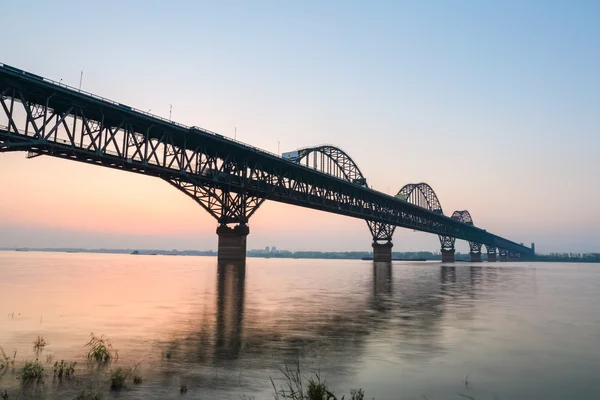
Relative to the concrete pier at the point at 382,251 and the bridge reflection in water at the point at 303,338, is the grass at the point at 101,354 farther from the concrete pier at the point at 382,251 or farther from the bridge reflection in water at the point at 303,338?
the concrete pier at the point at 382,251

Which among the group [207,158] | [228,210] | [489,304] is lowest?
[489,304]

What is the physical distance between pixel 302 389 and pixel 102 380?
4.53 metres

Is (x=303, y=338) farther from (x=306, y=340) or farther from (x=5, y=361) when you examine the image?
(x=5, y=361)

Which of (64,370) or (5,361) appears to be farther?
(5,361)

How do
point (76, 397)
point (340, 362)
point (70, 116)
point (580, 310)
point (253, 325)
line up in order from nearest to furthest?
point (76, 397)
point (340, 362)
point (253, 325)
point (580, 310)
point (70, 116)

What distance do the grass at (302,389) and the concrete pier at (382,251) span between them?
5328 inches

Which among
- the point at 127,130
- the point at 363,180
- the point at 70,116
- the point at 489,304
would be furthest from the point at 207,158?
the point at 363,180

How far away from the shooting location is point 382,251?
14500 centimetres

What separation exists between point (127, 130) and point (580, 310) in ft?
168

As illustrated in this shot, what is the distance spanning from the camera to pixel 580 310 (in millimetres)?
25766

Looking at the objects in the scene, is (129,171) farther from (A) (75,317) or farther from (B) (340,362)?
(B) (340,362)

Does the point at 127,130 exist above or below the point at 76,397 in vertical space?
above

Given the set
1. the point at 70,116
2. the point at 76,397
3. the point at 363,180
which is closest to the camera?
the point at 76,397

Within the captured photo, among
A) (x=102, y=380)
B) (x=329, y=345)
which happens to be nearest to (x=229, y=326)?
(x=329, y=345)
